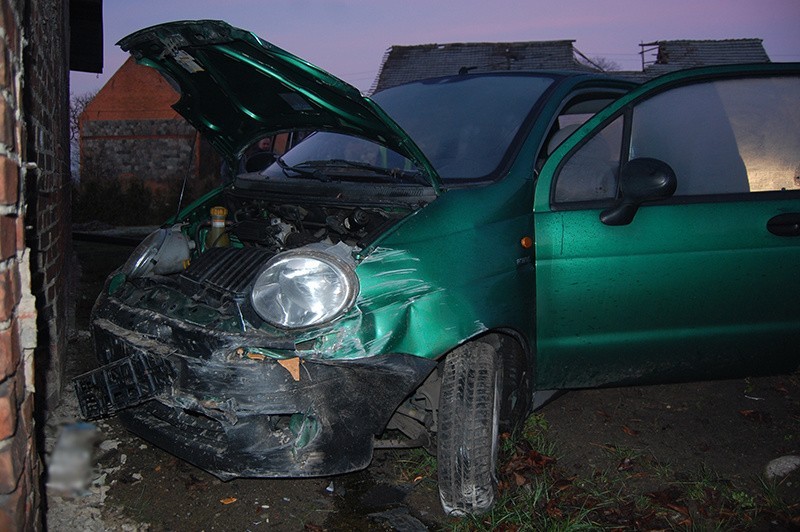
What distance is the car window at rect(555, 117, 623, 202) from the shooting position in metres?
3.02

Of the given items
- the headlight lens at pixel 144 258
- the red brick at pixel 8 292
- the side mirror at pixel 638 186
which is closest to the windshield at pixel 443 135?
the side mirror at pixel 638 186

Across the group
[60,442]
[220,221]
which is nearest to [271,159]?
[220,221]

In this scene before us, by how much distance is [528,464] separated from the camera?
3.09m

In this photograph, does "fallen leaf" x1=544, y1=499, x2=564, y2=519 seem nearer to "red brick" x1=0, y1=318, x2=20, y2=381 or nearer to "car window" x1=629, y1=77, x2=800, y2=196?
"car window" x1=629, y1=77, x2=800, y2=196

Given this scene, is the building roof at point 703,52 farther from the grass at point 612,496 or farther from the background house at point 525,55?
the grass at point 612,496

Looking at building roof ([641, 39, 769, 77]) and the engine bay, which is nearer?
the engine bay

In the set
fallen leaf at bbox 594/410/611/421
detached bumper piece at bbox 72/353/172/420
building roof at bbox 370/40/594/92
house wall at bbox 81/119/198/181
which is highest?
building roof at bbox 370/40/594/92

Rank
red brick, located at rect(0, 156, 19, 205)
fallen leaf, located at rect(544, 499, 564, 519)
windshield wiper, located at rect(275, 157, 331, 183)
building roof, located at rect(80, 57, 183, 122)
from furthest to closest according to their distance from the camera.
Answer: building roof, located at rect(80, 57, 183, 122)
windshield wiper, located at rect(275, 157, 331, 183)
fallen leaf, located at rect(544, 499, 564, 519)
red brick, located at rect(0, 156, 19, 205)

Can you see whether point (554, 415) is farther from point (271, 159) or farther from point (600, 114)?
point (271, 159)

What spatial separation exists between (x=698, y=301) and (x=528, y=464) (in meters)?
1.07

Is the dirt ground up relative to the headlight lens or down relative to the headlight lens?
down

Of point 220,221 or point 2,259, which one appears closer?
point 2,259

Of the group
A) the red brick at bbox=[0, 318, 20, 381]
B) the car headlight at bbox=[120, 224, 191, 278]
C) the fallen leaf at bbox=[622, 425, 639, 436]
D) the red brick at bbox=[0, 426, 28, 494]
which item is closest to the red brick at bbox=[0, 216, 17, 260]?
the red brick at bbox=[0, 318, 20, 381]

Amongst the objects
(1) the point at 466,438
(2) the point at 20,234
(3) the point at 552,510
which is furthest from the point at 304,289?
(3) the point at 552,510
